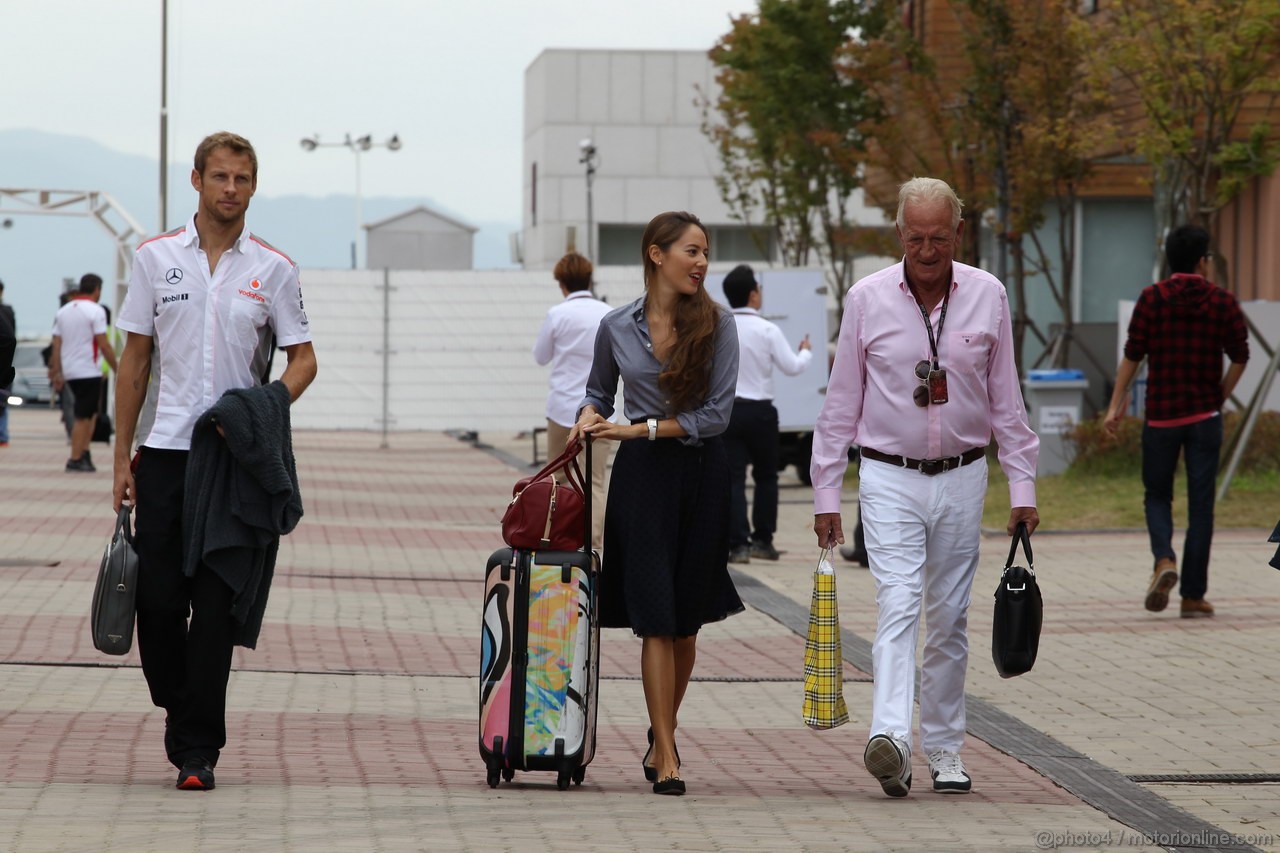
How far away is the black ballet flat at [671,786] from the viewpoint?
6.21 m

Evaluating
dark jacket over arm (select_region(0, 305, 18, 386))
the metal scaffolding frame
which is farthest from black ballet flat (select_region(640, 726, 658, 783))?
the metal scaffolding frame

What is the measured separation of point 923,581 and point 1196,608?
4920mm

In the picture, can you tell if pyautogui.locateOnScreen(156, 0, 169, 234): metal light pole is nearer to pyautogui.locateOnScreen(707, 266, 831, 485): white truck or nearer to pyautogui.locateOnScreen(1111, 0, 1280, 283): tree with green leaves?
pyautogui.locateOnScreen(707, 266, 831, 485): white truck

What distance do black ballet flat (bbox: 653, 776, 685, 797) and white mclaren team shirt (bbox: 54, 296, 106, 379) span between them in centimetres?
1663

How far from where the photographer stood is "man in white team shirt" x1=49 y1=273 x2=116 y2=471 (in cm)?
2116

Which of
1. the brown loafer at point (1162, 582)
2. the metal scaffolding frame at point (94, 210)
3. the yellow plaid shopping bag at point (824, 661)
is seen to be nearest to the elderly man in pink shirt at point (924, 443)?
the yellow plaid shopping bag at point (824, 661)

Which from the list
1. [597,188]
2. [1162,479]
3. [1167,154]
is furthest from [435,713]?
[597,188]

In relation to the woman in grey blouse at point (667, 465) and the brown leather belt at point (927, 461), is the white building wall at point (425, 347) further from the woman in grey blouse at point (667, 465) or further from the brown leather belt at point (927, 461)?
the brown leather belt at point (927, 461)

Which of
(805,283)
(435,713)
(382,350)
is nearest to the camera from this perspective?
(435,713)

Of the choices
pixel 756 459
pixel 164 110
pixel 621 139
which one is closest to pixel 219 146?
pixel 756 459

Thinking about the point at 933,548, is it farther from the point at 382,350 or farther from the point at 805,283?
the point at 382,350

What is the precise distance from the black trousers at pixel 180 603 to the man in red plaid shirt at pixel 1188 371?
5.53 metres

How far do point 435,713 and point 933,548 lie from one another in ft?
7.90

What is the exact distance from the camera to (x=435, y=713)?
7.91 m
